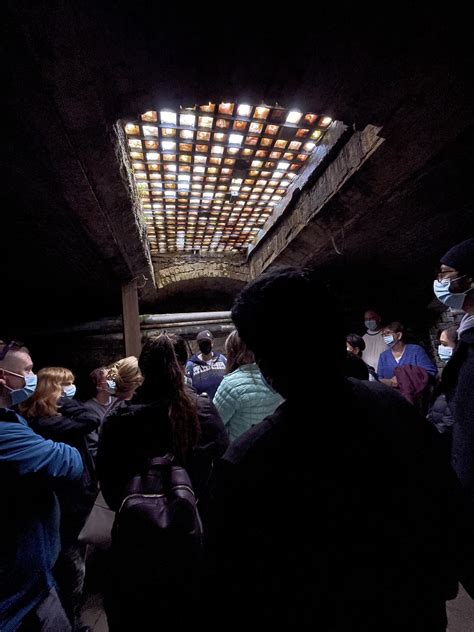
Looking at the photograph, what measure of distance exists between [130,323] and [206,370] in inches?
65.5

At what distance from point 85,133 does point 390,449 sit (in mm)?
2469

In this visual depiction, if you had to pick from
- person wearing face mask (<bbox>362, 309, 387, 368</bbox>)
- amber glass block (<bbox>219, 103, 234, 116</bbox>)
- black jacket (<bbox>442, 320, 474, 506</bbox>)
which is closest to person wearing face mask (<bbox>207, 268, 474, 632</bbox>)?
black jacket (<bbox>442, 320, 474, 506</bbox>)

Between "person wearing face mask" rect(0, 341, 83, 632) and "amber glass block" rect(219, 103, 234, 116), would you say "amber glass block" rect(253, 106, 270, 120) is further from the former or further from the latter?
"person wearing face mask" rect(0, 341, 83, 632)

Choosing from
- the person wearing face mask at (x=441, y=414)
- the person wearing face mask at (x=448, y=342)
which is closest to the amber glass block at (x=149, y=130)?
the person wearing face mask at (x=441, y=414)

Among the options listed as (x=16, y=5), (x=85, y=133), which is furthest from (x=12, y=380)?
(x=16, y=5)

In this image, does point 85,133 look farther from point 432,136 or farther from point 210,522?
point 432,136

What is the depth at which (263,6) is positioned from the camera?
1558 mm

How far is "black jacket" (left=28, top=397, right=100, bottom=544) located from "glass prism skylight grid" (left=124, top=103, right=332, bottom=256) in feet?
8.53

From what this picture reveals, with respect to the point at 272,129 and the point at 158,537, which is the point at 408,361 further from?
the point at 158,537

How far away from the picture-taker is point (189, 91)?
1.97 meters

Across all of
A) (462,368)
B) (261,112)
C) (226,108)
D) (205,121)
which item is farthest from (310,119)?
(462,368)

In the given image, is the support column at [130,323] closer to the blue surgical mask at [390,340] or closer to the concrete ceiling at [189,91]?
the concrete ceiling at [189,91]

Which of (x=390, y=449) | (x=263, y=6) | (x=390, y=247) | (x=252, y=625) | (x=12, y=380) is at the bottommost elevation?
(x=252, y=625)

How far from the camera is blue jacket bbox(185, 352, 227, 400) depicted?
11.4 feet
